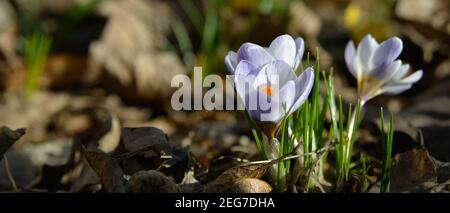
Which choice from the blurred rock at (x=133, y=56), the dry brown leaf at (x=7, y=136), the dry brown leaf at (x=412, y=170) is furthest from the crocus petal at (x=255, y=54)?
the blurred rock at (x=133, y=56)

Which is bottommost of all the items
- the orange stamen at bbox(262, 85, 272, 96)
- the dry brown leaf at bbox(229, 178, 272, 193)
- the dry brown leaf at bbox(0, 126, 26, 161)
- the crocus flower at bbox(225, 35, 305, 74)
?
the dry brown leaf at bbox(229, 178, 272, 193)

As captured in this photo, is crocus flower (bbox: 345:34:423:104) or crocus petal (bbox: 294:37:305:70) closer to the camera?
crocus petal (bbox: 294:37:305:70)

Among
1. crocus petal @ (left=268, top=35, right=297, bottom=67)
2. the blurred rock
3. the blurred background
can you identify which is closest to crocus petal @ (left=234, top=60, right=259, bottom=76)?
crocus petal @ (left=268, top=35, right=297, bottom=67)

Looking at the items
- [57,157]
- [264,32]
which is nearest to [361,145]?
[57,157]

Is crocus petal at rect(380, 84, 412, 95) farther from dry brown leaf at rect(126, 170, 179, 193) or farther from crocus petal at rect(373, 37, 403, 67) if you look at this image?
dry brown leaf at rect(126, 170, 179, 193)

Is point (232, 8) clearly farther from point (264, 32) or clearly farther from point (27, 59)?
point (27, 59)

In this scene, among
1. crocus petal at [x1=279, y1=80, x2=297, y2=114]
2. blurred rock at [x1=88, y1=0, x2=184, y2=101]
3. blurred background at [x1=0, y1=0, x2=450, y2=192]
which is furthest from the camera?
blurred rock at [x1=88, y1=0, x2=184, y2=101]

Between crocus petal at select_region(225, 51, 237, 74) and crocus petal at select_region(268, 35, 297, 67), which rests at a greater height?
crocus petal at select_region(268, 35, 297, 67)
